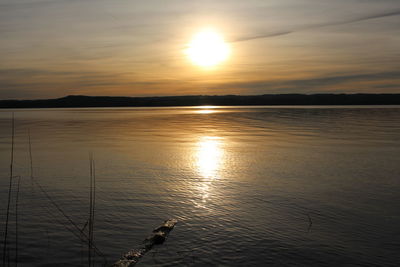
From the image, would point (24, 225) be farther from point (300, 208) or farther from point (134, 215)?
point (300, 208)

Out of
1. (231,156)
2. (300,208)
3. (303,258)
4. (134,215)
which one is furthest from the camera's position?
(231,156)

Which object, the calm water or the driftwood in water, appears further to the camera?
the calm water

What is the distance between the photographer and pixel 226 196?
11227 mm

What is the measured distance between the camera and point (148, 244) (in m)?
7.32

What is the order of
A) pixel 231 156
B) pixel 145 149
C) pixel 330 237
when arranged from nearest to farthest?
1. pixel 330 237
2. pixel 231 156
3. pixel 145 149

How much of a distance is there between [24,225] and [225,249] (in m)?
4.89

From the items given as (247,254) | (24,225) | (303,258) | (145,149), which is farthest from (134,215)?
(145,149)

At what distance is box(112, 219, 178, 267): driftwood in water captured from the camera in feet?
21.2

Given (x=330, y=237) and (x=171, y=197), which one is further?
(x=171, y=197)

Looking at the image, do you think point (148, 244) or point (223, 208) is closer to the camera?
point (148, 244)

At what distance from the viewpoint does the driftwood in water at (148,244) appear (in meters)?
6.48

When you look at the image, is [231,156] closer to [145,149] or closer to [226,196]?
[145,149]

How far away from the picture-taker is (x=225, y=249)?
7262 millimetres

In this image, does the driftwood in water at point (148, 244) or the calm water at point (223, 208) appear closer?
the driftwood in water at point (148, 244)
